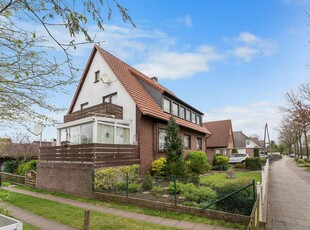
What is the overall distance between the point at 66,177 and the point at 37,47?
9.08 m

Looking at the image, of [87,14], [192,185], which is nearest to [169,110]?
→ [192,185]

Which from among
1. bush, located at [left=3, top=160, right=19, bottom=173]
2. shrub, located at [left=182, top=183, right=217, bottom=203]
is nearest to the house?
shrub, located at [left=182, top=183, right=217, bottom=203]

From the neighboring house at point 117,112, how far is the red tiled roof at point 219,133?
1540cm

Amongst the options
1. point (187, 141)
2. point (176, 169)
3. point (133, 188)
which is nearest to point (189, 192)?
point (133, 188)

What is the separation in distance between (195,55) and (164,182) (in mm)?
7060

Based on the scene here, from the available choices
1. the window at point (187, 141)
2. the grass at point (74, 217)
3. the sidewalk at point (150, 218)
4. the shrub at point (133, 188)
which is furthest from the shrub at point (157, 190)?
the window at point (187, 141)

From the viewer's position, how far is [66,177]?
11.7 meters

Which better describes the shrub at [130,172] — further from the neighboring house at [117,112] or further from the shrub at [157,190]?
the shrub at [157,190]

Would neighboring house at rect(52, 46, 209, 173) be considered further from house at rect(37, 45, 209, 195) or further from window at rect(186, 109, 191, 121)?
window at rect(186, 109, 191, 121)

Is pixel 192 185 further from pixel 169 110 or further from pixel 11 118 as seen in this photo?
pixel 169 110

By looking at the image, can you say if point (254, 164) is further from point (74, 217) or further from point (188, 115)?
point (74, 217)

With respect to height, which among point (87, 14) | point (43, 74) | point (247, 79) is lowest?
point (43, 74)

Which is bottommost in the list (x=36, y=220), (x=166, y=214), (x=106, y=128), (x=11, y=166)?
(x=36, y=220)

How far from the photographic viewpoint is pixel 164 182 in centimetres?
970
